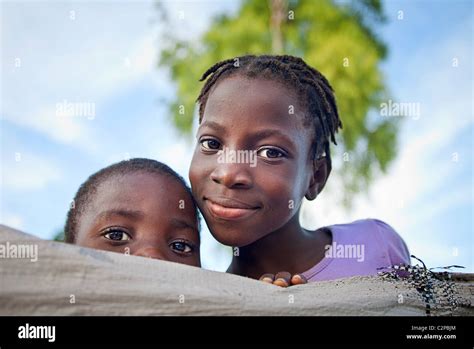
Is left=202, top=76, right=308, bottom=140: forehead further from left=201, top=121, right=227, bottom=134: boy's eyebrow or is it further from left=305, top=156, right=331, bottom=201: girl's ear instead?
left=305, top=156, right=331, bottom=201: girl's ear

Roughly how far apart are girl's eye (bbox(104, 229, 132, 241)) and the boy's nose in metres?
0.08

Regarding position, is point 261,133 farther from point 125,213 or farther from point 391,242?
point 391,242

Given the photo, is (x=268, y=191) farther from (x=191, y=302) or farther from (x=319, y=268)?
(x=191, y=302)

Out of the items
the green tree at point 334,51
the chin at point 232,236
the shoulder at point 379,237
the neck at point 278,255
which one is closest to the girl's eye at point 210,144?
the chin at point 232,236

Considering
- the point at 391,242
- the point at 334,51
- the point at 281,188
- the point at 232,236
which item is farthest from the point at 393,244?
the point at 334,51

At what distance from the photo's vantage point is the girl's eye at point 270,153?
2.02 meters

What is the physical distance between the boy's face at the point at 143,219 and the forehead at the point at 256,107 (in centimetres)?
30

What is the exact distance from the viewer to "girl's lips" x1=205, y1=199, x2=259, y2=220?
77.0 inches

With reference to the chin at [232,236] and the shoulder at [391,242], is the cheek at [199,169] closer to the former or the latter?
the chin at [232,236]

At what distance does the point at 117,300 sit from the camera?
4.02 feet

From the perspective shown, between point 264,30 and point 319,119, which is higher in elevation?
point 264,30
